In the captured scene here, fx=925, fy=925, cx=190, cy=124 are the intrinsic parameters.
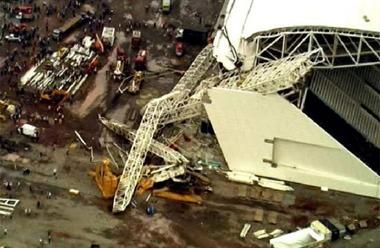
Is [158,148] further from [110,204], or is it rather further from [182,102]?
[110,204]

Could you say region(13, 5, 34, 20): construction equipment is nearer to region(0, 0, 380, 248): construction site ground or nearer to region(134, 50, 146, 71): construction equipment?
region(134, 50, 146, 71): construction equipment

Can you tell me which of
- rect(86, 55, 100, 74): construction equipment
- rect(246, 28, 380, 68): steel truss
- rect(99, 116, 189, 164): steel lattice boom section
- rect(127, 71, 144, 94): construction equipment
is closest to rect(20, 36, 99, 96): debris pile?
rect(86, 55, 100, 74): construction equipment

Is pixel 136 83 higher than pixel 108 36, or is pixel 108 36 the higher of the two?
pixel 108 36

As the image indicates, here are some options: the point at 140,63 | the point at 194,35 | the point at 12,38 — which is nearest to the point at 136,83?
the point at 140,63

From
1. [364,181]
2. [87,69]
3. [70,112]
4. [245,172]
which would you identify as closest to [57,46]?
[87,69]

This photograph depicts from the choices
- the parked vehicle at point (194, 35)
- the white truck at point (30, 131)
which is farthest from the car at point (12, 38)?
the white truck at point (30, 131)

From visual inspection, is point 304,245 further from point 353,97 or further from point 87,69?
point 87,69
